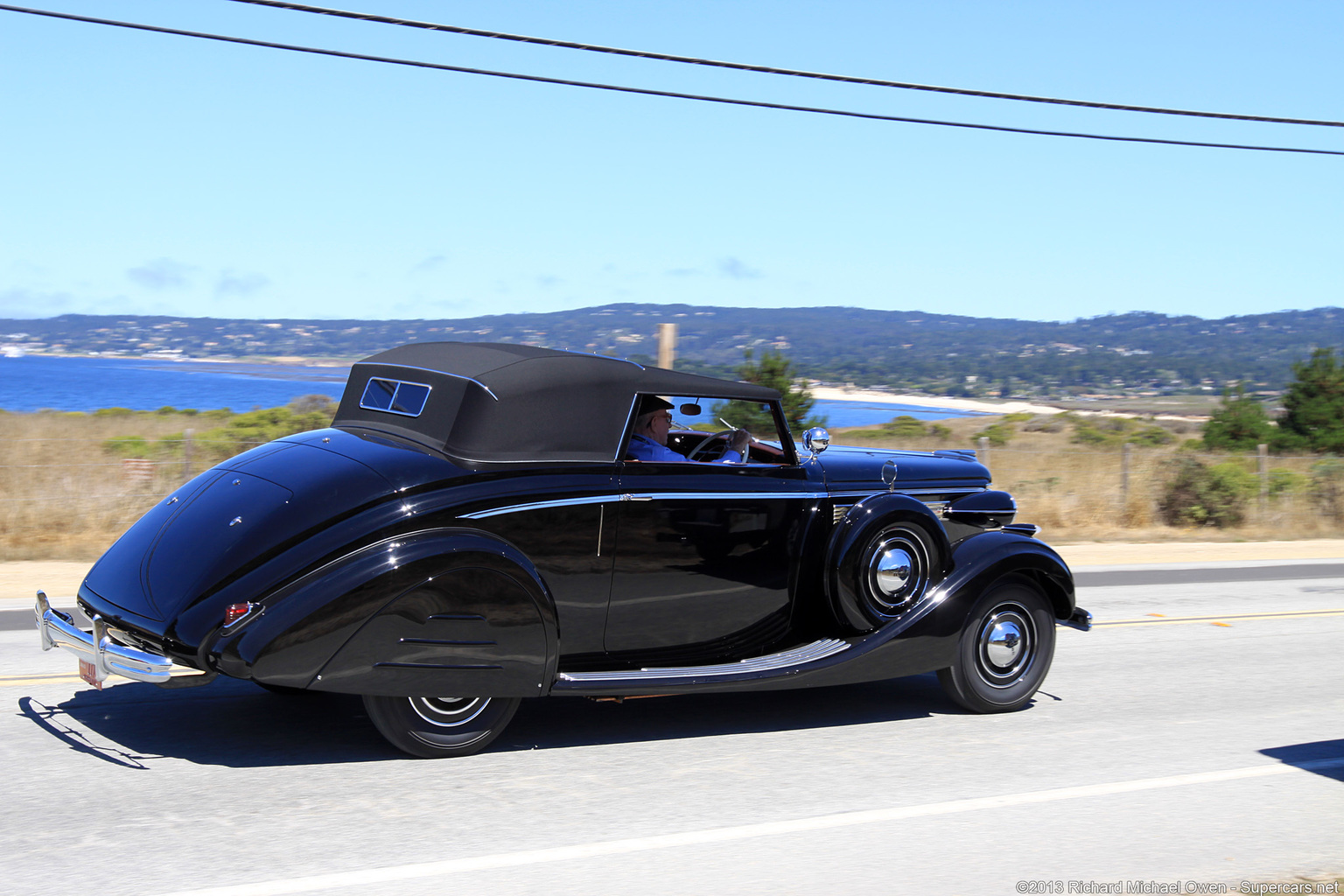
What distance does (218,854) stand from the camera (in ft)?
13.2

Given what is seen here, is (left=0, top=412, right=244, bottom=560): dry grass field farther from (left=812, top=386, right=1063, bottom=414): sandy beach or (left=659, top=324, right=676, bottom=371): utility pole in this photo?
(left=812, top=386, right=1063, bottom=414): sandy beach

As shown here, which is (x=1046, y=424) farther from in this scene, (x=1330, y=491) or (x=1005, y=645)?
(x=1005, y=645)

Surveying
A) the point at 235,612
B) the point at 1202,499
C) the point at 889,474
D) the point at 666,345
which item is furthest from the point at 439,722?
the point at 1202,499

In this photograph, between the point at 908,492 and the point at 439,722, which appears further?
the point at 908,492

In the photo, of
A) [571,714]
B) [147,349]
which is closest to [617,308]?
[147,349]

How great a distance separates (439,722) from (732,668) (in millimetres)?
1457

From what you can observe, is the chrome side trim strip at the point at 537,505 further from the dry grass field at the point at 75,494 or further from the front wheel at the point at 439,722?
the dry grass field at the point at 75,494

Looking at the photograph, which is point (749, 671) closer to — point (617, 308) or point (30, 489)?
point (30, 489)

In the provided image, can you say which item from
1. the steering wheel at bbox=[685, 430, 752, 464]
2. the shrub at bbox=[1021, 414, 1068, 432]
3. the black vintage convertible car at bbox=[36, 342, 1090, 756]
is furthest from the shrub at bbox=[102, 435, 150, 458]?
the shrub at bbox=[1021, 414, 1068, 432]

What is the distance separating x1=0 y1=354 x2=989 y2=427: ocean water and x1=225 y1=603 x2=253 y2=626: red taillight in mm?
25406

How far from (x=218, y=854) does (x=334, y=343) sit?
71176mm

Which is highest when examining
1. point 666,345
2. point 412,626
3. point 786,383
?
point 666,345

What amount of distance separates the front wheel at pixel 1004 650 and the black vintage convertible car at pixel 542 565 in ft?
0.05

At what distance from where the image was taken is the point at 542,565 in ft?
17.0
